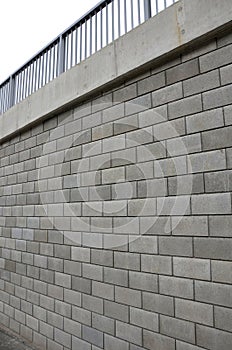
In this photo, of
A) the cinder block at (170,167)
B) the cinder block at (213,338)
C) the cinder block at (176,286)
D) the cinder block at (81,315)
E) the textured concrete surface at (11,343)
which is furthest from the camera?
the textured concrete surface at (11,343)

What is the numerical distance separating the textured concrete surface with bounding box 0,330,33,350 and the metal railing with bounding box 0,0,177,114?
3.46 meters

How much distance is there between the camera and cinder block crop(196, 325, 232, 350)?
1947 millimetres

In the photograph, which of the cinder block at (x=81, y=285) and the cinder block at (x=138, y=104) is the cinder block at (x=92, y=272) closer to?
the cinder block at (x=81, y=285)

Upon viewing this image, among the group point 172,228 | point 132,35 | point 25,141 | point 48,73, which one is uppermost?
point 48,73

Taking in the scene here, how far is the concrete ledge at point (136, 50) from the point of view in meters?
2.22

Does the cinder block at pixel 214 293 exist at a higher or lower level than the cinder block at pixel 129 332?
higher

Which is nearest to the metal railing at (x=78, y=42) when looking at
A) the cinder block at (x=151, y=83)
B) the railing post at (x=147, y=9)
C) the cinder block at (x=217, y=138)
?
the railing post at (x=147, y=9)

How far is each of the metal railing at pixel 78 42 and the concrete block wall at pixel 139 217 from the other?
691mm

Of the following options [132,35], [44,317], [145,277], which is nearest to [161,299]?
[145,277]

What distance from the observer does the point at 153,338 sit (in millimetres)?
2354

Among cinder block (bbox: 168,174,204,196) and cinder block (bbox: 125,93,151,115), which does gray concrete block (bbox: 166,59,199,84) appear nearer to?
cinder block (bbox: 125,93,151,115)

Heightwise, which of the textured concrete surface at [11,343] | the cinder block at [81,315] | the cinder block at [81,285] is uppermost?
the cinder block at [81,285]

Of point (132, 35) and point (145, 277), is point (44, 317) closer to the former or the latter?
point (145, 277)

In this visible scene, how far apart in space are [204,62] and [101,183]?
4.82 ft
